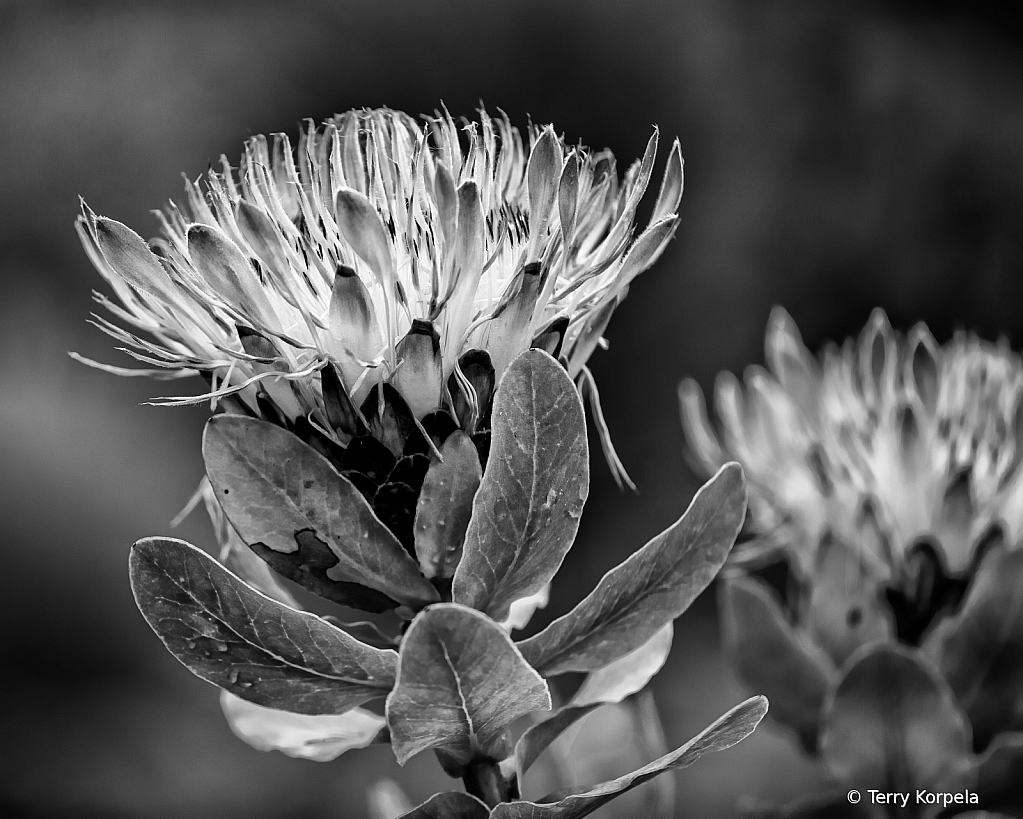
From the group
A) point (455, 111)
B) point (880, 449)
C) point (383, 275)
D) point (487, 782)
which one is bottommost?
point (487, 782)

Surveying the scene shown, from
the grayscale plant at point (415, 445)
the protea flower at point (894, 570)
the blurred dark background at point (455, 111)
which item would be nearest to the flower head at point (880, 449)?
the protea flower at point (894, 570)

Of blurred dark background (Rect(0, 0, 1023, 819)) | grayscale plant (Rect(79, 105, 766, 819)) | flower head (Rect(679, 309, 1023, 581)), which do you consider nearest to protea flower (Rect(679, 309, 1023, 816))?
flower head (Rect(679, 309, 1023, 581))

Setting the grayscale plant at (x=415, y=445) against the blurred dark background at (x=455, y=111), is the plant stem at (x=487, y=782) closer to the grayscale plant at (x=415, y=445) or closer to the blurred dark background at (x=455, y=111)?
the grayscale plant at (x=415, y=445)

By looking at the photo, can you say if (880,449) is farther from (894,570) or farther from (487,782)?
(487,782)

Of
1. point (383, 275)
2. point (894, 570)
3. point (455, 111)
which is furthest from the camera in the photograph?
point (455, 111)

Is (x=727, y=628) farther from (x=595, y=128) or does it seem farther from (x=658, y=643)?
(x=595, y=128)

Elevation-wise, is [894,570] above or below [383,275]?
below

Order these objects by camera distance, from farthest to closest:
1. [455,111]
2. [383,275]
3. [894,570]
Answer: [455,111] < [894,570] < [383,275]

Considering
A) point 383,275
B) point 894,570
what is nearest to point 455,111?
point 894,570
